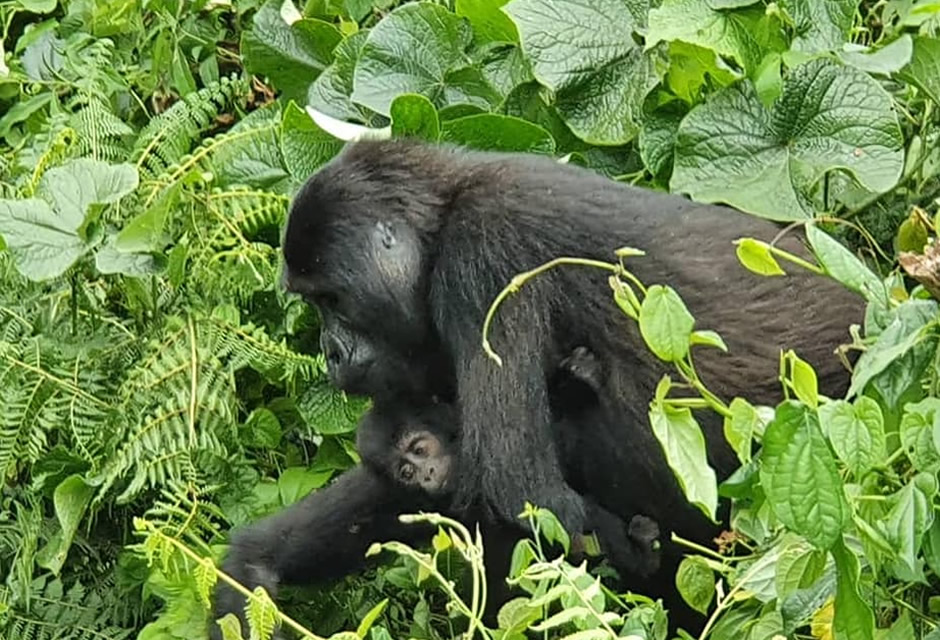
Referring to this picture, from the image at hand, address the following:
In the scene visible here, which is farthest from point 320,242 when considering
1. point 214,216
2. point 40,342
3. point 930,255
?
point 930,255

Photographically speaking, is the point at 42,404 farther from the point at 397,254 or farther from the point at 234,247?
the point at 397,254

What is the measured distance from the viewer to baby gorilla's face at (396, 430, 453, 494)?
3.41 meters

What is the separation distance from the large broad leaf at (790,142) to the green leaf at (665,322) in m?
1.31

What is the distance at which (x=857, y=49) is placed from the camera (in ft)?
11.4

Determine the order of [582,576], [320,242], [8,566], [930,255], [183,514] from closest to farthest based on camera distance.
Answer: [930,255] < [582,576] < [320,242] < [183,514] < [8,566]

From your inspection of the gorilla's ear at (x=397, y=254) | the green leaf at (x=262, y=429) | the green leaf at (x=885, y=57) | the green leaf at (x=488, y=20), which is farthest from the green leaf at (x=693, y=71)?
the green leaf at (x=262, y=429)

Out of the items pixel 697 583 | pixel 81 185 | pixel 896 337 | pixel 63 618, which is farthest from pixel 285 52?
pixel 896 337

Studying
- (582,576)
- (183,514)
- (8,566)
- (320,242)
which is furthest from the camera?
(8,566)

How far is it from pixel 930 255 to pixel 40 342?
2193 millimetres

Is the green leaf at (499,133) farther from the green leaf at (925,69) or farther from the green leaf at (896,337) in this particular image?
the green leaf at (896,337)

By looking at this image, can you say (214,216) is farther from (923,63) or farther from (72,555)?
(923,63)

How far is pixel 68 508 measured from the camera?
3.64 m

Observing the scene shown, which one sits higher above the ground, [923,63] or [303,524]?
[923,63]

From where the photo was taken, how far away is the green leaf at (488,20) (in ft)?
13.1
